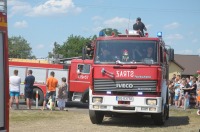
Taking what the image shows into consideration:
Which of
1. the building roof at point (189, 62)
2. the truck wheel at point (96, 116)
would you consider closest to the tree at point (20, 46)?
the building roof at point (189, 62)

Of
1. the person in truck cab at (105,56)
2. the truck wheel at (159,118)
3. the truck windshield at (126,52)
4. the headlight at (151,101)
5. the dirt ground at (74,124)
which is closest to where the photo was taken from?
the dirt ground at (74,124)

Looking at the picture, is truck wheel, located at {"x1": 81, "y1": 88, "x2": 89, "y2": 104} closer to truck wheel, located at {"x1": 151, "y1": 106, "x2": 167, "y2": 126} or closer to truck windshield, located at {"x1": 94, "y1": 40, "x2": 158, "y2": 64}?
truck wheel, located at {"x1": 151, "y1": 106, "x2": 167, "y2": 126}

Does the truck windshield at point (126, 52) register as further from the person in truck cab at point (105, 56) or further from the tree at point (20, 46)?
the tree at point (20, 46)

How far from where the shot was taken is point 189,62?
309 ft

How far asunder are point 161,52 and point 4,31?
27.4 feet

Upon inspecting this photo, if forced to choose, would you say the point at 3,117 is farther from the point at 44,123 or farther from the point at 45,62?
the point at 45,62

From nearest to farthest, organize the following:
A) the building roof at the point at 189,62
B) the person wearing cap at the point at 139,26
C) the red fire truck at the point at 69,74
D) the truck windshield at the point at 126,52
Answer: the truck windshield at the point at 126,52 < the person wearing cap at the point at 139,26 < the red fire truck at the point at 69,74 < the building roof at the point at 189,62

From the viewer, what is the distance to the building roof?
8994cm

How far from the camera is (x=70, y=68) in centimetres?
2288

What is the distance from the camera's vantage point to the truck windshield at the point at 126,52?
45.7 ft

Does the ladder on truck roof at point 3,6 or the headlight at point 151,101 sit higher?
the ladder on truck roof at point 3,6

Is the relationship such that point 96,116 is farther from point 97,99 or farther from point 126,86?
point 126,86

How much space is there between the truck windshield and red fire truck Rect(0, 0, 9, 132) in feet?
24.4

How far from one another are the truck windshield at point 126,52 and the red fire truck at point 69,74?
7.84 m
